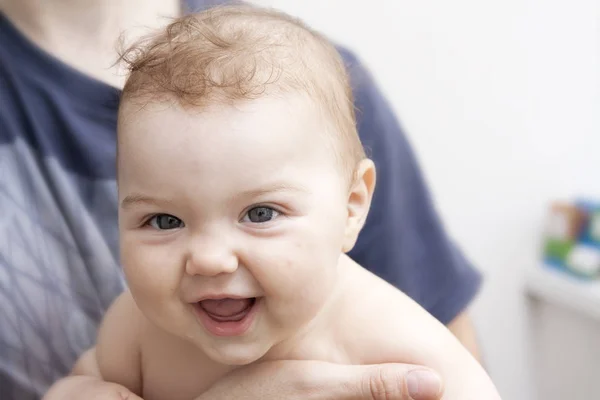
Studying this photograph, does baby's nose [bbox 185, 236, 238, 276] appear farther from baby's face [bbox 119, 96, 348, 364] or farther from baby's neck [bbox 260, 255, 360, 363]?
baby's neck [bbox 260, 255, 360, 363]

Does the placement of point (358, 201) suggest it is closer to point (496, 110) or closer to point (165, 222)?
point (165, 222)

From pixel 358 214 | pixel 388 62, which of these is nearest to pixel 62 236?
pixel 358 214

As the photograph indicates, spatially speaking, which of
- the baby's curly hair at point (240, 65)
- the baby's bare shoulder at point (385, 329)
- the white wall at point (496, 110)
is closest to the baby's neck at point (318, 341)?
the baby's bare shoulder at point (385, 329)

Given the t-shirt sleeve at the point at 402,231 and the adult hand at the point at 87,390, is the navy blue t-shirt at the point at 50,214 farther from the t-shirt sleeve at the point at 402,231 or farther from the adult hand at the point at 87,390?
the t-shirt sleeve at the point at 402,231

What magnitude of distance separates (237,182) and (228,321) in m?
0.10

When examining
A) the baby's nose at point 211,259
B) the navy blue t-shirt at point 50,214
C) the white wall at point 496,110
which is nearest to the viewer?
the baby's nose at point 211,259

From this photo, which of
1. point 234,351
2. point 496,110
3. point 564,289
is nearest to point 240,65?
point 234,351

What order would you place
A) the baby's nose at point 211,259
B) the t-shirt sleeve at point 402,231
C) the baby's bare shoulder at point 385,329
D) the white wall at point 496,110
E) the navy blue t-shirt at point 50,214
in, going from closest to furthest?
1. the baby's nose at point 211,259
2. the baby's bare shoulder at point 385,329
3. the navy blue t-shirt at point 50,214
4. the t-shirt sleeve at point 402,231
5. the white wall at point 496,110

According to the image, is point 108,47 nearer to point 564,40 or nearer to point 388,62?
point 388,62

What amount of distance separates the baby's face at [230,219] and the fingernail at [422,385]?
9 centimetres

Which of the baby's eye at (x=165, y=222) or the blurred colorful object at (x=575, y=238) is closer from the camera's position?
the baby's eye at (x=165, y=222)

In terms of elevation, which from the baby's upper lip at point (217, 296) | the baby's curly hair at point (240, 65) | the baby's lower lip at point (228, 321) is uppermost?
the baby's curly hair at point (240, 65)

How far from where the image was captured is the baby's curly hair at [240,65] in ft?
1.49

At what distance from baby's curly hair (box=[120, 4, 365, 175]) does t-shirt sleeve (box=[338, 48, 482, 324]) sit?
259 millimetres
